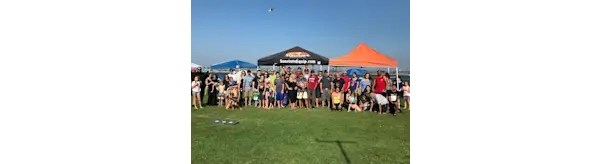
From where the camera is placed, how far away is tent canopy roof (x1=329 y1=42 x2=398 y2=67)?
9.62 m

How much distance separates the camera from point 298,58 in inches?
415

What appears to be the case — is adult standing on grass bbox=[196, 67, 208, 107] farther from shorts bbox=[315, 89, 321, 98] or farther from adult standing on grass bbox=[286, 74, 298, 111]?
shorts bbox=[315, 89, 321, 98]

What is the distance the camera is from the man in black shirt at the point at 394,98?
712cm

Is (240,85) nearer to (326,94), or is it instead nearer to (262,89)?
(262,89)

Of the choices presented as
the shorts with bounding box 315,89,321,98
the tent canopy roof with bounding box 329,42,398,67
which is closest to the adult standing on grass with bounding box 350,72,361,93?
the shorts with bounding box 315,89,321,98

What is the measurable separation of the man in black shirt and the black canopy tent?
3.67 meters

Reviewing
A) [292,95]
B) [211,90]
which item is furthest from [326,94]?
[211,90]

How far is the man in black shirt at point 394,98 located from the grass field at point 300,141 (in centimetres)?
98

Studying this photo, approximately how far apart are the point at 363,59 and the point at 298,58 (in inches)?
80.5

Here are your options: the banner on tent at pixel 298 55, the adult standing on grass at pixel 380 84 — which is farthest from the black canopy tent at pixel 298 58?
the adult standing on grass at pixel 380 84

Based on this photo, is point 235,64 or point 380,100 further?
point 235,64

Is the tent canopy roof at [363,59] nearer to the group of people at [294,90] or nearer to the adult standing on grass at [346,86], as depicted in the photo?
the group of people at [294,90]
